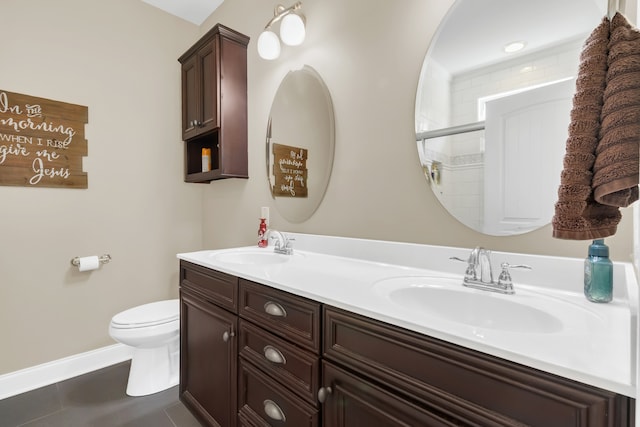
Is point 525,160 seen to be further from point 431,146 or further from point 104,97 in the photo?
point 104,97

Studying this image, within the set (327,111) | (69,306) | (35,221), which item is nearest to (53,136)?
(35,221)

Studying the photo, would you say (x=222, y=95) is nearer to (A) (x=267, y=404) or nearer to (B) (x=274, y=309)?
(B) (x=274, y=309)

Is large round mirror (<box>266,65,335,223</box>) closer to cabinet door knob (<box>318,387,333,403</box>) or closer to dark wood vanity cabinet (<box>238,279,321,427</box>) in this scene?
dark wood vanity cabinet (<box>238,279,321,427</box>)

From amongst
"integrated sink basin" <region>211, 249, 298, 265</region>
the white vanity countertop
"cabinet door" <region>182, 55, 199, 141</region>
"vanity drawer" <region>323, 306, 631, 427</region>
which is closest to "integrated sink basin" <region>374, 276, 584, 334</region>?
the white vanity countertop

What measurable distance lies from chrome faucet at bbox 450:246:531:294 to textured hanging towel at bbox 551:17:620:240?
13.8 inches

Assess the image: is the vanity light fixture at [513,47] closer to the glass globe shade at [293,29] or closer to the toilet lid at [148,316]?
the glass globe shade at [293,29]

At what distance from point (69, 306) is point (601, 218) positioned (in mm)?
2770

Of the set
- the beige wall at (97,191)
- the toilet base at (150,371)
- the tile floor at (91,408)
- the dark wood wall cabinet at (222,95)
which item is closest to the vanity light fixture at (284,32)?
the dark wood wall cabinet at (222,95)

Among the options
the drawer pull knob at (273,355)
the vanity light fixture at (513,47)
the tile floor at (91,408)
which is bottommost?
the tile floor at (91,408)

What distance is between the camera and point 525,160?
103 cm

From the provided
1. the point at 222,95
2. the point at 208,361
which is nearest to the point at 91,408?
the point at 208,361

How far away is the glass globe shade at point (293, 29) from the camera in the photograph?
5.49 ft

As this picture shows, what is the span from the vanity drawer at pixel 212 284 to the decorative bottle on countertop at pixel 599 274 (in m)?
1.19

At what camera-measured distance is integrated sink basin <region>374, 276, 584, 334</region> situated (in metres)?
0.81
